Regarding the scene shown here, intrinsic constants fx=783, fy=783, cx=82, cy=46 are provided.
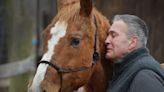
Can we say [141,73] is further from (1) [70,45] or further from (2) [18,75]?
(2) [18,75]

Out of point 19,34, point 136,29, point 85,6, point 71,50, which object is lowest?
point 19,34

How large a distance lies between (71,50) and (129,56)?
0.37 metres

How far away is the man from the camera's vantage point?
4.84 metres

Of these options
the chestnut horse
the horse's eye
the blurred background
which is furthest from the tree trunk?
the horse's eye

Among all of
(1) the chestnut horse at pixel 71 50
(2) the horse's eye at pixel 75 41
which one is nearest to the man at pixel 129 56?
(1) the chestnut horse at pixel 71 50

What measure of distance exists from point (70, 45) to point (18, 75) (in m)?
3.01

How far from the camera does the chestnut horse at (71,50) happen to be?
15.8 feet

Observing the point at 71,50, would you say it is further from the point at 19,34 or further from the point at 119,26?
the point at 19,34

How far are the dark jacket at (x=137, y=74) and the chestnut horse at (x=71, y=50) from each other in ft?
0.56

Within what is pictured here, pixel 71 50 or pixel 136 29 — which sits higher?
pixel 136 29

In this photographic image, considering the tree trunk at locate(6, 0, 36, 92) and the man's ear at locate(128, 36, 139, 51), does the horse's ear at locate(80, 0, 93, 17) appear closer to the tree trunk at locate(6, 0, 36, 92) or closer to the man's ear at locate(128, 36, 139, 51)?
the man's ear at locate(128, 36, 139, 51)

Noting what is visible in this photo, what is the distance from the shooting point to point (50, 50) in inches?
192

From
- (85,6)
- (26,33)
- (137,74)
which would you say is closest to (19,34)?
(26,33)

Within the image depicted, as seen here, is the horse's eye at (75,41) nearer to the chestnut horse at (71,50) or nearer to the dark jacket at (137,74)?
the chestnut horse at (71,50)
